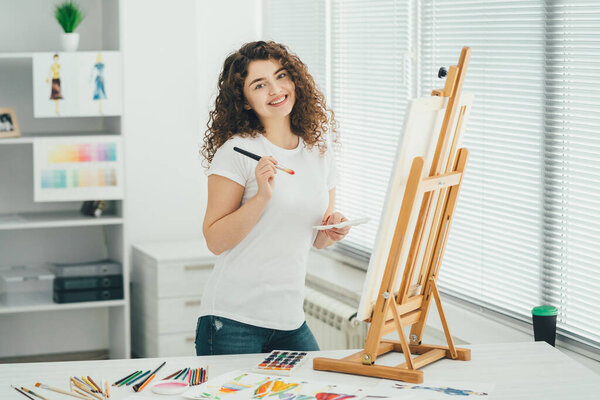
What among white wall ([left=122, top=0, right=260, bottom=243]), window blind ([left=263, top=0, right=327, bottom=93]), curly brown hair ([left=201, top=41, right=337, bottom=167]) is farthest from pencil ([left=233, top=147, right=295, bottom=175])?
white wall ([left=122, top=0, right=260, bottom=243])

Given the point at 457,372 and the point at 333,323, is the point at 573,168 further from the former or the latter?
the point at 333,323

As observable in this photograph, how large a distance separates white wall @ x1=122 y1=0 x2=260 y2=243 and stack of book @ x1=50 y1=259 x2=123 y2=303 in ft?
1.35

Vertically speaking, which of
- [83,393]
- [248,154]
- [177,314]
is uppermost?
[248,154]

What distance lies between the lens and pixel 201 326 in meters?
2.12

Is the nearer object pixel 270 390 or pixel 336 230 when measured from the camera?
pixel 270 390

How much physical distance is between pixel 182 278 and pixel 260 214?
1999mm

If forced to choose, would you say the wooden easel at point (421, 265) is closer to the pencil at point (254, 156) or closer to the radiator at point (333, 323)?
the pencil at point (254, 156)

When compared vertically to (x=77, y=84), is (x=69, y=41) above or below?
above

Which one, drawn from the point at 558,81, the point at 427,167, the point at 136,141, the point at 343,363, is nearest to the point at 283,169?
the point at 427,167

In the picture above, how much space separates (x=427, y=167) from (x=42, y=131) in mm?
2794

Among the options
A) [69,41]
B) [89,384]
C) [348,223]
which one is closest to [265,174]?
[348,223]

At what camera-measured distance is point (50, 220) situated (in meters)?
3.84

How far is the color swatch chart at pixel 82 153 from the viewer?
3748mm

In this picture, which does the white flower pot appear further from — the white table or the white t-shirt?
the white table
